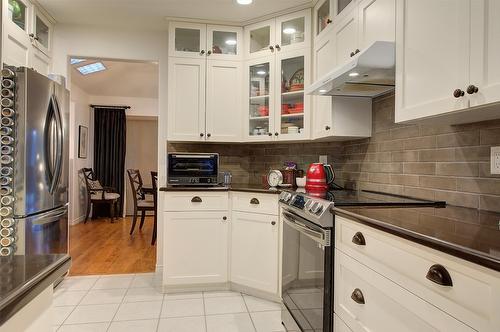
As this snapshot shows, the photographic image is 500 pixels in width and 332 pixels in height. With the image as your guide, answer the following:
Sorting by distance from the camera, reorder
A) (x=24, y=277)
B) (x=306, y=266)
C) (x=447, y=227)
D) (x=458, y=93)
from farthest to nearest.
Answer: (x=306, y=266), (x=458, y=93), (x=447, y=227), (x=24, y=277)

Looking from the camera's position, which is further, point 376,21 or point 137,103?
point 137,103

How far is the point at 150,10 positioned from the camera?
2.89 meters

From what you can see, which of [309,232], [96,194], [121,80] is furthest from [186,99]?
[96,194]

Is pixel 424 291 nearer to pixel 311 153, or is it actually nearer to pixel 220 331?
pixel 220 331

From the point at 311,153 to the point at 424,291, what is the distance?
225 centimetres

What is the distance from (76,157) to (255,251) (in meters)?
4.57

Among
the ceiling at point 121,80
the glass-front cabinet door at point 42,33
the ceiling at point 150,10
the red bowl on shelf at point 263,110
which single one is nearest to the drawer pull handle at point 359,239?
the red bowl on shelf at point 263,110

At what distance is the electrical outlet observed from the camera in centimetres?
138

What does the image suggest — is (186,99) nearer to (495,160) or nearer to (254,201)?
(254,201)

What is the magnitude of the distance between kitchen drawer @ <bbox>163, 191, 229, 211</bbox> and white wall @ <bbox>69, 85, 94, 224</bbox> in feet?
12.0

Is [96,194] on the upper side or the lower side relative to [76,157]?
lower

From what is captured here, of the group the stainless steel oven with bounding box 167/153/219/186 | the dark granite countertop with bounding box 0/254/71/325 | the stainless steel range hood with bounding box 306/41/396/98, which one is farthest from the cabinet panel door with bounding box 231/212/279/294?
the dark granite countertop with bounding box 0/254/71/325

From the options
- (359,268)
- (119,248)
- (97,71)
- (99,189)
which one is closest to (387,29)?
(359,268)

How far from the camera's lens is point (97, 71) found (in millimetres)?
5637
